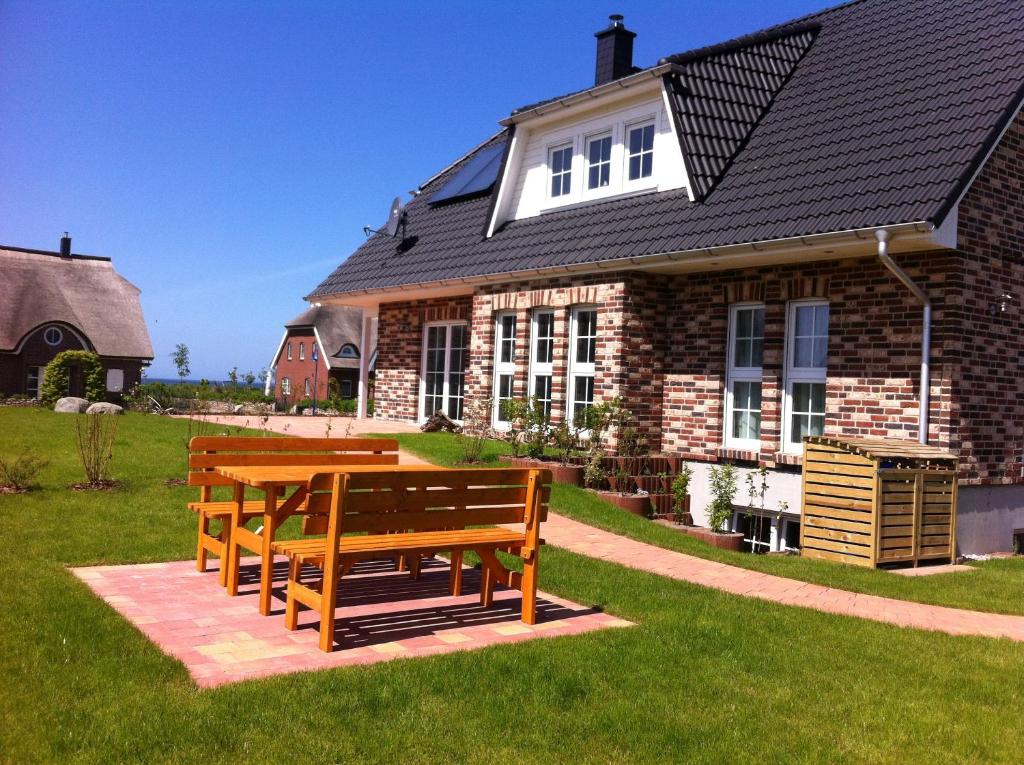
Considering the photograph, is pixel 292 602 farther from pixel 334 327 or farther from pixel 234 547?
pixel 334 327

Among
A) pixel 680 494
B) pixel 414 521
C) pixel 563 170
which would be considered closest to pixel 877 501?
pixel 680 494

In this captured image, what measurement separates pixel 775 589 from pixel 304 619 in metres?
4.12

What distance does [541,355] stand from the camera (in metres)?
14.9

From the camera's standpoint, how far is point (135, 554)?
750 centimetres

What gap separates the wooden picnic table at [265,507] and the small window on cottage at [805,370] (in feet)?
22.4

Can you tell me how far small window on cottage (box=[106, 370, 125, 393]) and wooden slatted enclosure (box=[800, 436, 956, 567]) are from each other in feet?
113

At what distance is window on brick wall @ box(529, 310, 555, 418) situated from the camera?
14.8 meters

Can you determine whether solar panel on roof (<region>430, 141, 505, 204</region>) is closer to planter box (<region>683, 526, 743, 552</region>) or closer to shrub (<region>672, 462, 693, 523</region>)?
shrub (<region>672, 462, 693, 523</region>)

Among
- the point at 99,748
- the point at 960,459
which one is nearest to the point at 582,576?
the point at 99,748

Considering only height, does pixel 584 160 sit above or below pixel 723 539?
above

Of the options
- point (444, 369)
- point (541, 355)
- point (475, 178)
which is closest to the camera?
point (541, 355)

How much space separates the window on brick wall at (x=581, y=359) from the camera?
45.6 feet

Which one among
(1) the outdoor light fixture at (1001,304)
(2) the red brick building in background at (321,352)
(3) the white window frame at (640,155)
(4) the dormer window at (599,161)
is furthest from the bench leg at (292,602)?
(2) the red brick building in background at (321,352)

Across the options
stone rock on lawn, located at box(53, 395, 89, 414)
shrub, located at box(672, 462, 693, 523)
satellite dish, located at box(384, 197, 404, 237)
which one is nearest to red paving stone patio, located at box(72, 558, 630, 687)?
shrub, located at box(672, 462, 693, 523)
